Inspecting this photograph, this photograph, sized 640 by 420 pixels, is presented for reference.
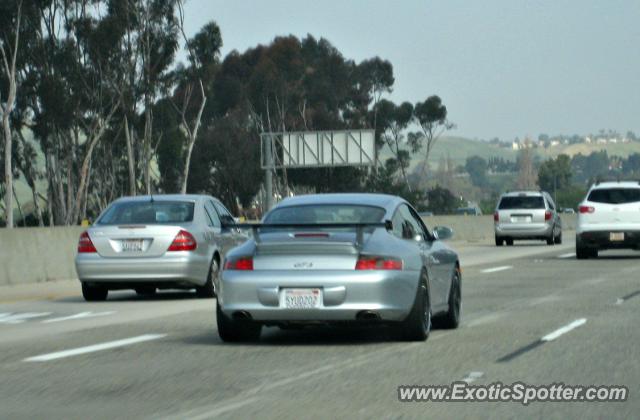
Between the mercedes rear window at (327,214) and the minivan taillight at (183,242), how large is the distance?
21.4 feet

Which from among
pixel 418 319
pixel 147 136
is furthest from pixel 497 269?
pixel 147 136

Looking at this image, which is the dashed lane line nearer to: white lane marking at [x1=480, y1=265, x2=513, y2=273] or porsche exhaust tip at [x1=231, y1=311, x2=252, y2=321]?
white lane marking at [x1=480, y1=265, x2=513, y2=273]

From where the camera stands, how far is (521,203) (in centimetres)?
4744

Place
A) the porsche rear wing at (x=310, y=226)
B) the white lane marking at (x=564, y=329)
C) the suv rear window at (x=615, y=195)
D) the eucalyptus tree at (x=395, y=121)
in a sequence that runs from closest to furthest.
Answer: the porsche rear wing at (x=310, y=226) < the white lane marking at (x=564, y=329) < the suv rear window at (x=615, y=195) < the eucalyptus tree at (x=395, y=121)

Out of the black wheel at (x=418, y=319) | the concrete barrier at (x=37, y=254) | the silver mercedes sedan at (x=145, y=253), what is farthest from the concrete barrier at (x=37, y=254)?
the black wheel at (x=418, y=319)

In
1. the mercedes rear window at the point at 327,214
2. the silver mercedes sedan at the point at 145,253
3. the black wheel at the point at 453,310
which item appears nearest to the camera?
the mercedes rear window at the point at 327,214

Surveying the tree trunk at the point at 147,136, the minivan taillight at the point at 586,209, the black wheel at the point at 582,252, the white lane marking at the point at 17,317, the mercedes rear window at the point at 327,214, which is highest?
the tree trunk at the point at 147,136

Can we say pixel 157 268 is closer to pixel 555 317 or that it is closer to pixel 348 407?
pixel 555 317

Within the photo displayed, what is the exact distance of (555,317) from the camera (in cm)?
1677

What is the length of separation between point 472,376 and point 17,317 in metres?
8.67

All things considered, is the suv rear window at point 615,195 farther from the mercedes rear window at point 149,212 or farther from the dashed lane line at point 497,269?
the mercedes rear window at point 149,212

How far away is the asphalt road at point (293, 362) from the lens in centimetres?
945

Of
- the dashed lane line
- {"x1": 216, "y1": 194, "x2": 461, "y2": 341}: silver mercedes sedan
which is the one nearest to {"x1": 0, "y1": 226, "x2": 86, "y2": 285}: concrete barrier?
the dashed lane line

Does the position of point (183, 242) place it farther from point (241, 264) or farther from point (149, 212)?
point (241, 264)
